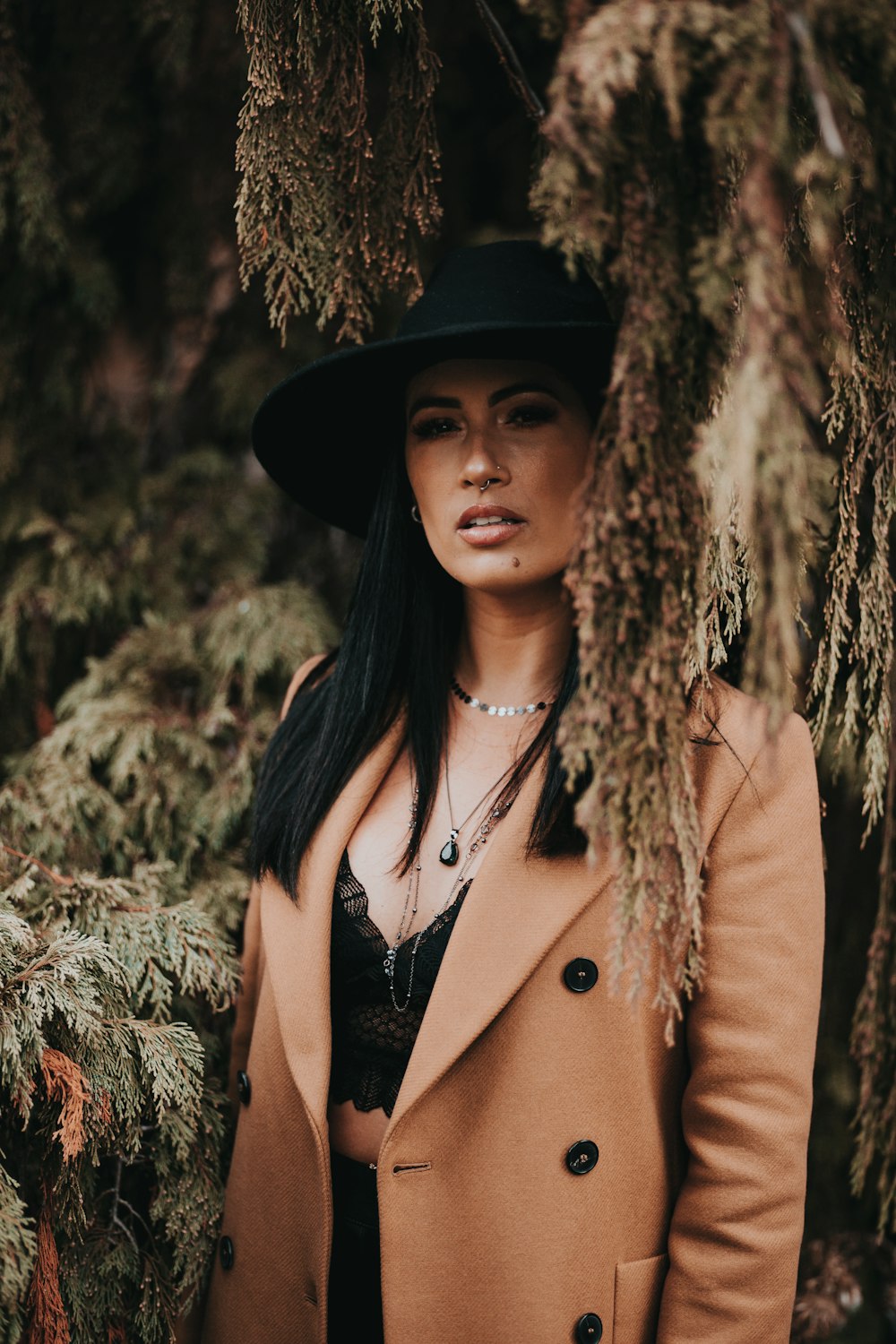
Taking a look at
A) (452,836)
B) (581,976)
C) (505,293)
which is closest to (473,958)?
(581,976)

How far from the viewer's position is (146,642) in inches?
103

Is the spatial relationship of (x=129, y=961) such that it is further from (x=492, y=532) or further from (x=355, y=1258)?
(x=492, y=532)

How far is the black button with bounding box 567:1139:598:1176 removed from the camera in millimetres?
1557

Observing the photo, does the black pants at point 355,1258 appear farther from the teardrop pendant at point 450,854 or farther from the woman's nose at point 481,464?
the woman's nose at point 481,464

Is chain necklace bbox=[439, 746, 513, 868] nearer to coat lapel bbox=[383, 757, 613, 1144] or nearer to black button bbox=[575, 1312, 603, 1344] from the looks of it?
coat lapel bbox=[383, 757, 613, 1144]

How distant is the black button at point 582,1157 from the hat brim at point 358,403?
1.27 metres

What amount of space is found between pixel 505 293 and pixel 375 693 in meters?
0.82

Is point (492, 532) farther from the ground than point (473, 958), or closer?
farther from the ground

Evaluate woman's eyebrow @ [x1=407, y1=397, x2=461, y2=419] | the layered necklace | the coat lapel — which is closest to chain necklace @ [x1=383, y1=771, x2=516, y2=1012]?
the layered necklace

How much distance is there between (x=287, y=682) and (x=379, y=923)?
3.35ft

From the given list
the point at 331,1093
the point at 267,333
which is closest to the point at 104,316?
the point at 267,333

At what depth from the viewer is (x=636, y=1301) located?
1.61 m

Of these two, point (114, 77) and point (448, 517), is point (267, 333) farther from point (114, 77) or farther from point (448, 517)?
point (448, 517)

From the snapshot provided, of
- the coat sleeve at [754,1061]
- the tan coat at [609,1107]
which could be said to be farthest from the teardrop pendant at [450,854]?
the coat sleeve at [754,1061]
